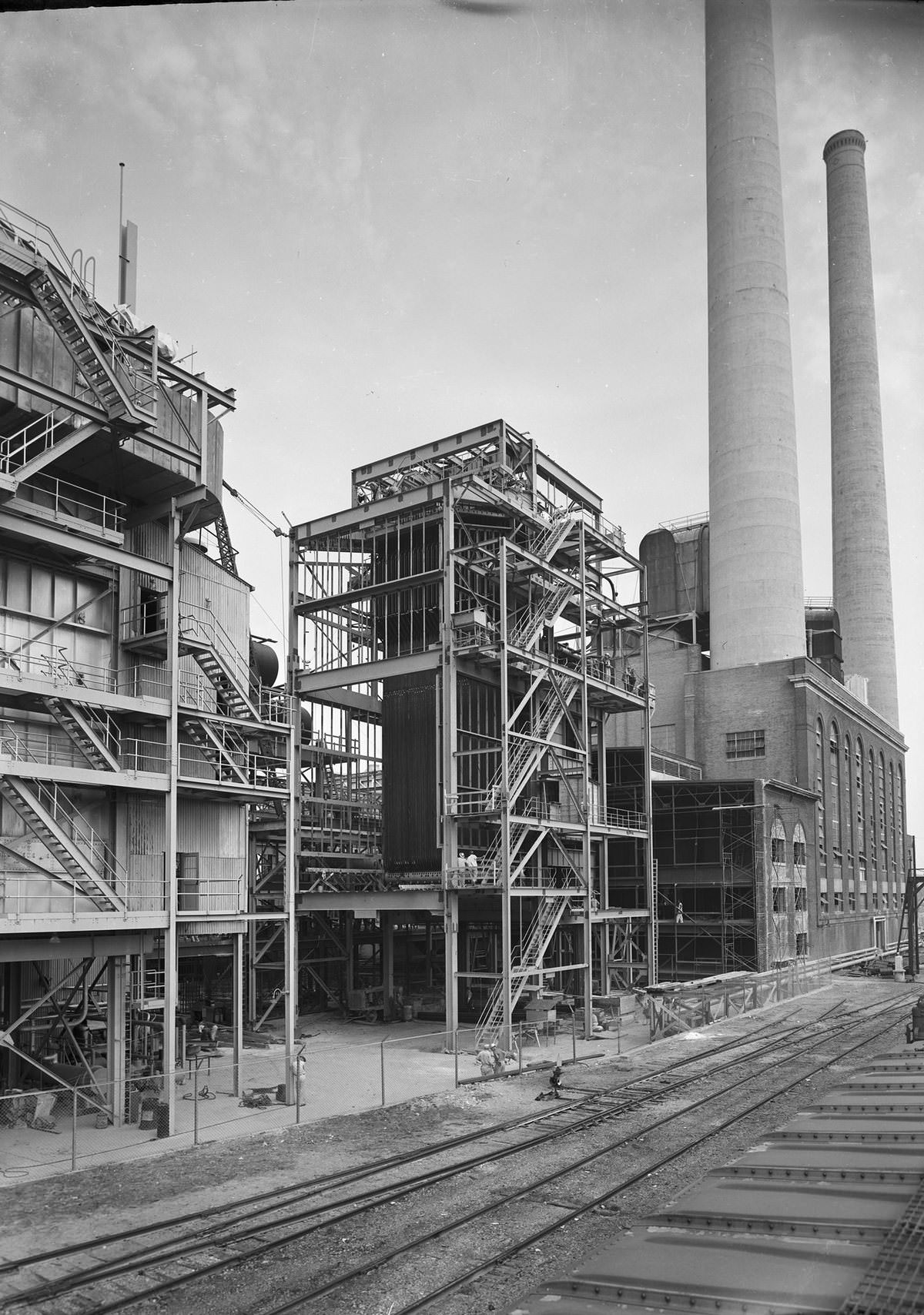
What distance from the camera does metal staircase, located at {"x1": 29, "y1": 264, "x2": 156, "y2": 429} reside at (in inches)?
819

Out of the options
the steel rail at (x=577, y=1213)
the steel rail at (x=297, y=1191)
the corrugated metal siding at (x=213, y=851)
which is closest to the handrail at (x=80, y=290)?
the corrugated metal siding at (x=213, y=851)

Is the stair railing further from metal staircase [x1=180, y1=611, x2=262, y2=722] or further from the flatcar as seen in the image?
the flatcar

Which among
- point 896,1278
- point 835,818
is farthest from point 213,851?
point 835,818

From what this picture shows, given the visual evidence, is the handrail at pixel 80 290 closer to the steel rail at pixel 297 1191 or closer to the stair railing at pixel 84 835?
the stair railing at pixel 84 835

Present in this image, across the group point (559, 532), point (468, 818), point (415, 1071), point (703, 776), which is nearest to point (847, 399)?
point (703, 776)

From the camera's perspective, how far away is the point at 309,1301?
1187 cm

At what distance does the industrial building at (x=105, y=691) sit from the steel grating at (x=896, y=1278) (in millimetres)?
16183

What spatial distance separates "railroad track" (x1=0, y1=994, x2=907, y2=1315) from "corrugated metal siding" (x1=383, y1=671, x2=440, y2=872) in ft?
42.9

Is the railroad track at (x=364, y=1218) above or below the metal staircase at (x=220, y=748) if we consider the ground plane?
below

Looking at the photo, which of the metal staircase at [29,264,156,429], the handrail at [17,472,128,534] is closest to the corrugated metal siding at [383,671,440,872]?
the handrail at [17,472,128,534]

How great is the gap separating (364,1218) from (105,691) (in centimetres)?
1309

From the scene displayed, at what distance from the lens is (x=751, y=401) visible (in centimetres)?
6594

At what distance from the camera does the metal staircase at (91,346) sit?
2080cm

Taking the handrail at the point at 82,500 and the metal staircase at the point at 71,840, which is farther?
the handrail at the point at 82,500
